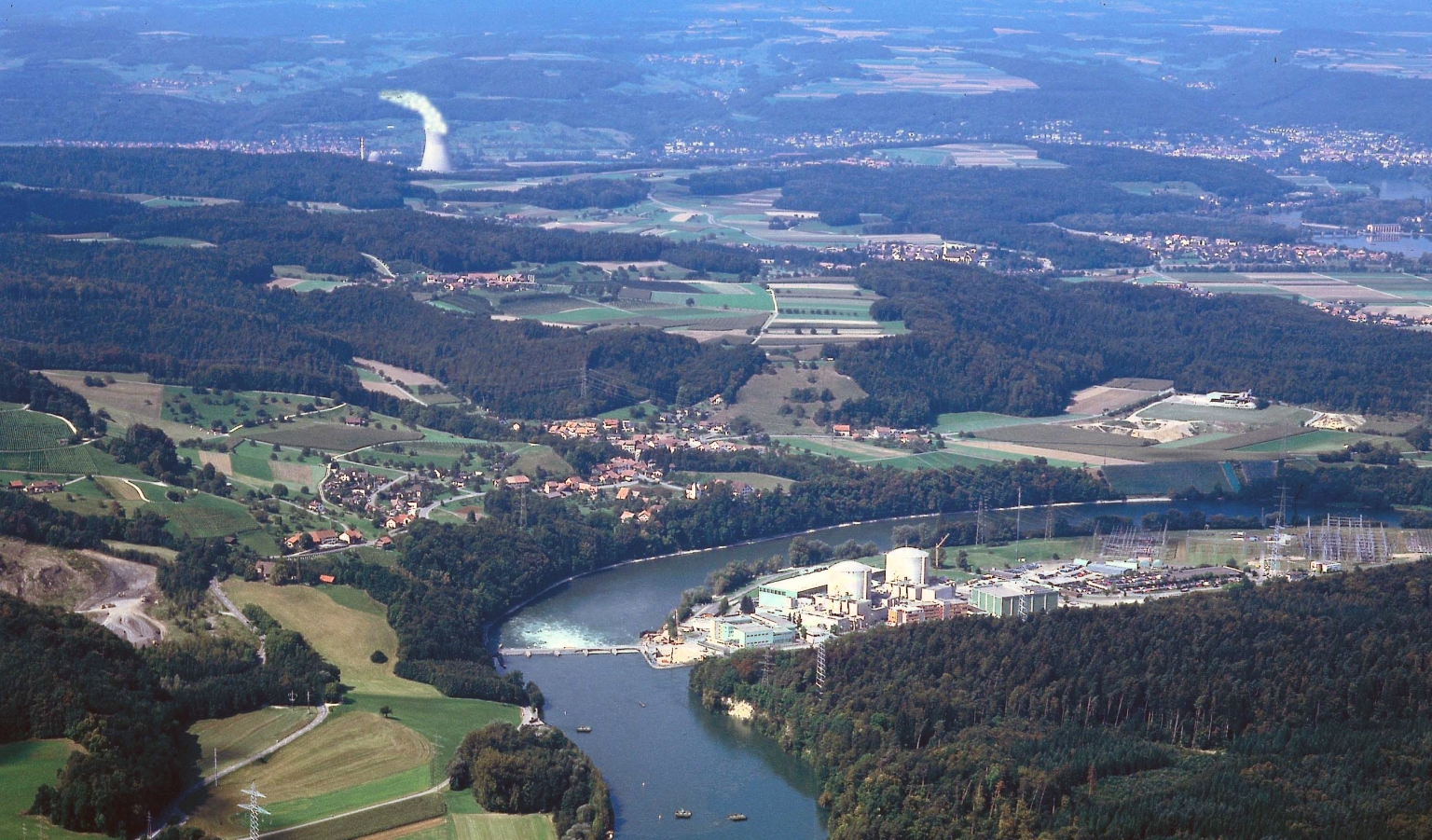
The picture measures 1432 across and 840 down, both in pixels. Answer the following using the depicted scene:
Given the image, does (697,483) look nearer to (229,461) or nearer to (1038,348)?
(229,461)

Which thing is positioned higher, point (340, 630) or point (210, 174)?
point (210, 174)

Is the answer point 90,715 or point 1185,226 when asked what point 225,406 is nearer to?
point 90,715

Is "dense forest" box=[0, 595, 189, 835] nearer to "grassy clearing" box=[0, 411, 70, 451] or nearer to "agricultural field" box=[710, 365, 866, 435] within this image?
"grassy clearing" box=[0, 411, 70, 451]

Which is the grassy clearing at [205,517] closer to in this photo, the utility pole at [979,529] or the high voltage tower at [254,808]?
the high voltage tower at [254,808]

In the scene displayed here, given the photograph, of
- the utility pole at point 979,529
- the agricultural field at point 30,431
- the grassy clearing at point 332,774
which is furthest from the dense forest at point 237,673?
the utility pole at point 979,529

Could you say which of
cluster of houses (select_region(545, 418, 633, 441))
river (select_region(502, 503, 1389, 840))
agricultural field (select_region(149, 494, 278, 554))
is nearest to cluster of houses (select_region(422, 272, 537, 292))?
cluster of houses (select_region(545, 418, 633, 441))

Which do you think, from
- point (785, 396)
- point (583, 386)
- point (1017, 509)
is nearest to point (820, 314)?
point (785, 396)

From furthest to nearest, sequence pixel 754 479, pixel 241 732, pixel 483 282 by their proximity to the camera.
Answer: pixel 483 282, pixel 754 479, pixel 241 732
